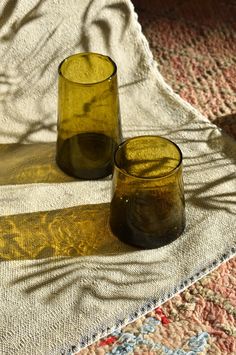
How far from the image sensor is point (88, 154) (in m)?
0.81

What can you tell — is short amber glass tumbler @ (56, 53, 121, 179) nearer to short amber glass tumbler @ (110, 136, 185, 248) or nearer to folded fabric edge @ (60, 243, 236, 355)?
short amber glass tumbler @ (110, 136, 185, 248)

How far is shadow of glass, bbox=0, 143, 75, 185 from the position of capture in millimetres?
816

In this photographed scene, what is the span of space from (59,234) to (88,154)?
103 millimetres

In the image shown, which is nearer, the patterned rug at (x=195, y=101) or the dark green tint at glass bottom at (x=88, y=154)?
the patterned rug at (x=195, y=101)

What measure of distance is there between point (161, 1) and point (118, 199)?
44 centimetres

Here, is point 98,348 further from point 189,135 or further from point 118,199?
point 189,135

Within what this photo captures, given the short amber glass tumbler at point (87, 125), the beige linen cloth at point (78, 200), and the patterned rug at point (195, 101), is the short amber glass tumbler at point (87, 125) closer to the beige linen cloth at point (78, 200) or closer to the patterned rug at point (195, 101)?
the beige linen cloth at point (78, 200)

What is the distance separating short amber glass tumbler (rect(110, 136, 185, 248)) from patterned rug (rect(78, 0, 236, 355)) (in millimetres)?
62

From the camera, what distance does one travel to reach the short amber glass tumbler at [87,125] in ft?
2.63

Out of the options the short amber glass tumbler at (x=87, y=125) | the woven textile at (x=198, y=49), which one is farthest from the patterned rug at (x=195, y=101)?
the short amber glass tumbler at (x=87, y=125)

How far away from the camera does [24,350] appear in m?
0.64

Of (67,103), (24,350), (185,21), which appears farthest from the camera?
(185,21)

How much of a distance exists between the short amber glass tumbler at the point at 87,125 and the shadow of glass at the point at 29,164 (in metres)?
0.01

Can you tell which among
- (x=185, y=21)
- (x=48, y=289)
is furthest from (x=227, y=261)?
(x=185, y=21)
